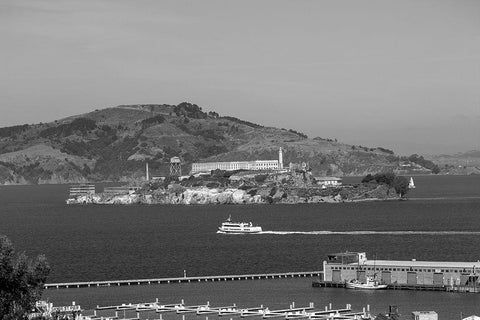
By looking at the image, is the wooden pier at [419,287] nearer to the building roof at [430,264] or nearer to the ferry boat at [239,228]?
the building roof at [430,264]

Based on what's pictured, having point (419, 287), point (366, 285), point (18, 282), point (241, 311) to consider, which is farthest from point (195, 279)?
point (18, 282)

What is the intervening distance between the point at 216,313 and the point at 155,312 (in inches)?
134

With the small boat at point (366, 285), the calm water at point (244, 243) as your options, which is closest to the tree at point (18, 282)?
the calm water at point (244, 243)

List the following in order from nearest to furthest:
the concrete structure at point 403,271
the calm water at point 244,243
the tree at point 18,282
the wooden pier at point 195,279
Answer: the tree at point 18,282 < the concrete structure at point 403,271 < the calm water at point 244,243 < the wooden pier at point 195,279

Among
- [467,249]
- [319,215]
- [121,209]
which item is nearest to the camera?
[467,249]

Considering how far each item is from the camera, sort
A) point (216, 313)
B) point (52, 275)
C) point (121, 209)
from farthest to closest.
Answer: point (121, 209), point (52, 275), point (216, 313)

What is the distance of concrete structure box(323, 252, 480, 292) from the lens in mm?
66125

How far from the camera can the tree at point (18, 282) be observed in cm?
3024

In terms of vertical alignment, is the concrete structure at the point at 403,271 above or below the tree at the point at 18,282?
below

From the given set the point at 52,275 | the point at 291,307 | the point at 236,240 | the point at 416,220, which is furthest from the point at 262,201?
the point at 291,307

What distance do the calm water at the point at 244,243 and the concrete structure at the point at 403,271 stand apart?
7.40 ft

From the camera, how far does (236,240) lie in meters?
111

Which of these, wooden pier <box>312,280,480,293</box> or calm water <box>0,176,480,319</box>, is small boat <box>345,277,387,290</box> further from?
calm water <box>0,176,480,319</box>

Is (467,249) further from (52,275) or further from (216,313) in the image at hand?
(216,313)
